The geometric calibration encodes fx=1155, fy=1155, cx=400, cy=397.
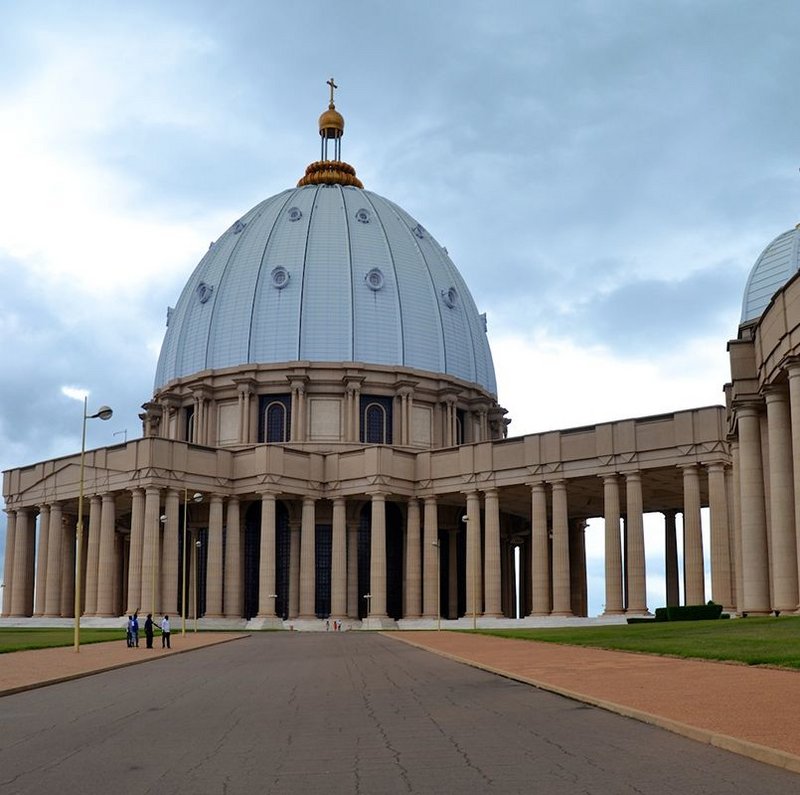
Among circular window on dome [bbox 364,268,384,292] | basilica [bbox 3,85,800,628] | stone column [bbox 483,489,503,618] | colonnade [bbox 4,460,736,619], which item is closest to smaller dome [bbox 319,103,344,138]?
basilica [bbox 3,85,800,628]

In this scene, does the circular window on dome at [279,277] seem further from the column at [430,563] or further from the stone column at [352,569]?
the column at [430,563]

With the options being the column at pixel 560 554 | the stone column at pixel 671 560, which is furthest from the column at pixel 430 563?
the stone column at pixel 671 560

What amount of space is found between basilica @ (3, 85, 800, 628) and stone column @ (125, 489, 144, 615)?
0.14 metres

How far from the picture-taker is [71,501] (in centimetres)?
9325

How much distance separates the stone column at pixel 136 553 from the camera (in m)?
82.4

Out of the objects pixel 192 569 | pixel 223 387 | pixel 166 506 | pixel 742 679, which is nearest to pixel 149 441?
pixel 166 506

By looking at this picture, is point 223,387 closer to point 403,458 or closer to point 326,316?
point 326,316

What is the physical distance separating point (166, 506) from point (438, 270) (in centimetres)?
3959

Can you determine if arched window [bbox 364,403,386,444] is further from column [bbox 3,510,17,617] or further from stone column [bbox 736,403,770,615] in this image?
stone column [bbox 736,403,770,615]

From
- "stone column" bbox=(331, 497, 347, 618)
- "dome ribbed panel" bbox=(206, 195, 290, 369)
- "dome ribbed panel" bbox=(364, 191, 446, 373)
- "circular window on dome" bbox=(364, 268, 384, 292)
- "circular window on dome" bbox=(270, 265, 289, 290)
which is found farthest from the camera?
"circular window on dome" bbox=(364, 268, 384, 292)

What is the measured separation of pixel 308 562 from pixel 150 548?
12536 millimetres

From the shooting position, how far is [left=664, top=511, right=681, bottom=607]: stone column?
294 feet

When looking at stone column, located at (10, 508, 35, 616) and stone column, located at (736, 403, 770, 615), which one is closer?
stone column, located at (736, 403, 770, 615)

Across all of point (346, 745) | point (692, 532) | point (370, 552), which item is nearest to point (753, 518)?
point (692, 532)
